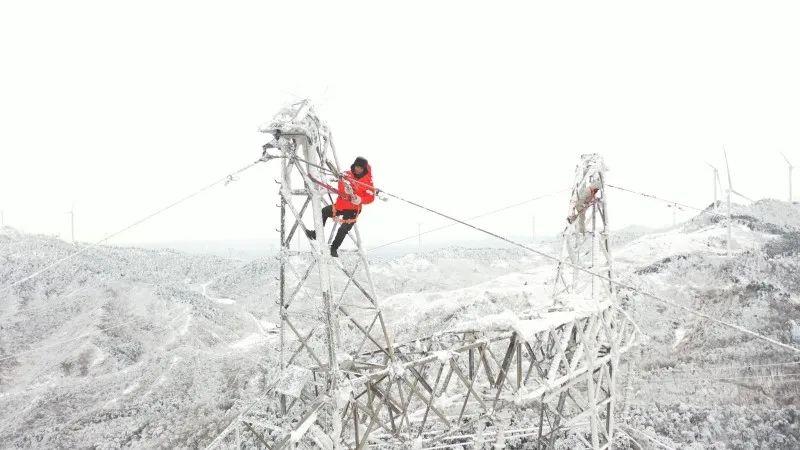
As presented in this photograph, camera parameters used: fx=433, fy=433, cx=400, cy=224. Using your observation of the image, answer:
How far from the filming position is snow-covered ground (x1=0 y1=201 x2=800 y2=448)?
1536cm

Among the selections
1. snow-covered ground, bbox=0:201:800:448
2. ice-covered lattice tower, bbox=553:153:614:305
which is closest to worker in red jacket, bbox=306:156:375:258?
snow-covered ground, bbox=0:201:800:448

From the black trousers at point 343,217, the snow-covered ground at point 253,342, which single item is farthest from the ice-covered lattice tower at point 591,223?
the black trousers at point 343,217

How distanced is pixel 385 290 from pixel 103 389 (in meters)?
30.8

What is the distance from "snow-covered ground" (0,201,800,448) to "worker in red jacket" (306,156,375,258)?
3681 mm

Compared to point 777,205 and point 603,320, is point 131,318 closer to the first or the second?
point 603,320

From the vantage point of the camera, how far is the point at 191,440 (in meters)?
17.2

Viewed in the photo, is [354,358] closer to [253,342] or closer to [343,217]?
[343,217]

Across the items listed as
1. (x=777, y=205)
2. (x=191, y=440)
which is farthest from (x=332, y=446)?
(x=777, y=205)

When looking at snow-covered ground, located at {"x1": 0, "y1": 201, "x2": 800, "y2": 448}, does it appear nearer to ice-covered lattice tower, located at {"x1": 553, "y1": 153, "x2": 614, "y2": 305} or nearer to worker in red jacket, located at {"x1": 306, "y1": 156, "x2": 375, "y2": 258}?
ice-covered lattice tower, located at {"x1": 553, "y1": 153, "x2": 614, "y2": 305}

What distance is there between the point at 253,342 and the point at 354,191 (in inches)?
1069

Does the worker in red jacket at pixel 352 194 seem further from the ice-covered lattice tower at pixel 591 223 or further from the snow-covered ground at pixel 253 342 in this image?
the ice-covered lattice tower at pixel 591 223

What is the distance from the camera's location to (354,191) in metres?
8.62

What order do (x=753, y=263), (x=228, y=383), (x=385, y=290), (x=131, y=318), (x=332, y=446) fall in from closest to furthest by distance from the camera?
(x=332, y=446), (x=228, y=383), (x=753, y=263), (x=131, y=318), (x=385, y=290)

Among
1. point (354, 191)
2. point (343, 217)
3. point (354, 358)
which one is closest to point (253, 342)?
point (354, 358)
